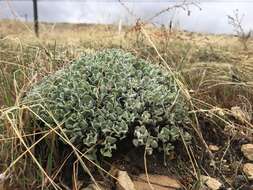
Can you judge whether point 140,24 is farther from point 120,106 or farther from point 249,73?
point 249,73

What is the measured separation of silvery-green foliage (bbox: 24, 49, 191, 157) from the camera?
2887mm

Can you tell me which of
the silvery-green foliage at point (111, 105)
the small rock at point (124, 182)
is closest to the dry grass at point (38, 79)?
the silvery-green foliage at point (111, 105)

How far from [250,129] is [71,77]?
1140 mm

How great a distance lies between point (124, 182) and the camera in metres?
2.77

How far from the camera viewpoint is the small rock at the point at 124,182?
9.04ft

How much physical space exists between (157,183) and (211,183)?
1.07 feet

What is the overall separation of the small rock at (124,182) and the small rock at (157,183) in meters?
0.07

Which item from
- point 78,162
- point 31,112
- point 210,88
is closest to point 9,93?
point 31,112

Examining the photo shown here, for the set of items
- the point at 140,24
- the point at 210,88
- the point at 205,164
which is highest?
the point at 140,24

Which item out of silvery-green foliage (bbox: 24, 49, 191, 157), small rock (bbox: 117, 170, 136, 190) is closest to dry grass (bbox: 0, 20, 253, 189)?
silvery-green foliage (bbox: 24, 49, 191, 157)

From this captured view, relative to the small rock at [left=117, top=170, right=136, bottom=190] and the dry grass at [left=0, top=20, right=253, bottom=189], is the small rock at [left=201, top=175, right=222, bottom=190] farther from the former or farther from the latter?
the small rock at [left=117, top=170, right=136, bottom=190]

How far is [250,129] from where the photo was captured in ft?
10.9

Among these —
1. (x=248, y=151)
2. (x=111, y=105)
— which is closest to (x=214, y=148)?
(x=248, y=151)

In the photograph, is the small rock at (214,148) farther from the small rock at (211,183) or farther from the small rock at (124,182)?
the small rock at (124,182)
